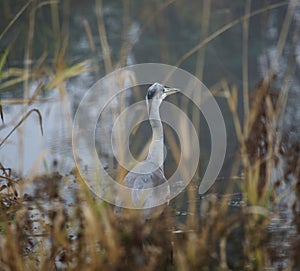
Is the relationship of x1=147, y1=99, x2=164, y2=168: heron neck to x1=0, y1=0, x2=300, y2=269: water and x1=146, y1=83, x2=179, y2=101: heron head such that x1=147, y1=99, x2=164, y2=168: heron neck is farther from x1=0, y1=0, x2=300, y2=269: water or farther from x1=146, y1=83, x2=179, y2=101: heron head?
x1=0, y1=0, x2=300, y2=269: water

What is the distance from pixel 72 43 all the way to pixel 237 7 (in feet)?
4.80

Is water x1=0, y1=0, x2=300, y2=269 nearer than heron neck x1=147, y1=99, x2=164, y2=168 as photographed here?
No

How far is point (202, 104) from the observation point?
4.46 meters

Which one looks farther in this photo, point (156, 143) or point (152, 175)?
point (156, 143)

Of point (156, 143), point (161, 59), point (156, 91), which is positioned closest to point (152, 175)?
point (156, 143)

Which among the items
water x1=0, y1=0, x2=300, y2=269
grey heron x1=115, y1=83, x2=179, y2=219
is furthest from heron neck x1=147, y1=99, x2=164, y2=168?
water x1=0, y1=0, x2=300, y2=269

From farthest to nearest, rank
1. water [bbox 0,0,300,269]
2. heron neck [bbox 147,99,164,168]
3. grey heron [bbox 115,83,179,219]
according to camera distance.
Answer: water [bbox 0,0,300,269] → heron neck [bbox 147,99,164,168] → grey heron [bbox 115,83,179,219]

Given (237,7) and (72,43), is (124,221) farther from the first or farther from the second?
(237,7)

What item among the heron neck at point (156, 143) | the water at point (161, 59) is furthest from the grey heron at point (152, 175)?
the water at point (161, 59)

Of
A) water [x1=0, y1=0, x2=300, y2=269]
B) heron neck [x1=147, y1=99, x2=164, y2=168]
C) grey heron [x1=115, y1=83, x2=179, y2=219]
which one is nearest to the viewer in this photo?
grey heron [x1=115, y1=83, x2=179, y2=219]

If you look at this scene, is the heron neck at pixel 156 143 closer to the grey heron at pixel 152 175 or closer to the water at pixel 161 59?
the grey heron at pixel 152 175

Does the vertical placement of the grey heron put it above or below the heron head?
below

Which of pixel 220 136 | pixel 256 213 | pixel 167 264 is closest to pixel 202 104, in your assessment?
pixel 220 136

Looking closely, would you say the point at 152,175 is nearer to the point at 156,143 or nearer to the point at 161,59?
the point at 156,143
